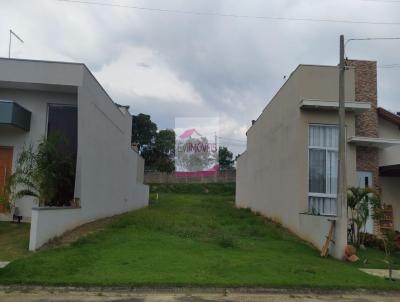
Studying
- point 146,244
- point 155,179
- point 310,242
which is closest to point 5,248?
point 146,244

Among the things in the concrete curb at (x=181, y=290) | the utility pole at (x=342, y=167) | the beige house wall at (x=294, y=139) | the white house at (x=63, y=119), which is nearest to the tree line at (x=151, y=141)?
the beige house wall at (x=294, y=139)

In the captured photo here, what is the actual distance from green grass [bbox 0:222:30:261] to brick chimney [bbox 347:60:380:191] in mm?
12923

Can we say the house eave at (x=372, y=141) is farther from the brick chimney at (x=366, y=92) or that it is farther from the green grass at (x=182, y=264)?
the green grass at (x=182, y=264)

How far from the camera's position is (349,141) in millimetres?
17844

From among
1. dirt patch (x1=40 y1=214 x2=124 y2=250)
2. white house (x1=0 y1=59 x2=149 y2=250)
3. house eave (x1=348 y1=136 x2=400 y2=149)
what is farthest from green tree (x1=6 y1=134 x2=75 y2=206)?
house eave (x1=348 y1=136 x2=400 y2=149)

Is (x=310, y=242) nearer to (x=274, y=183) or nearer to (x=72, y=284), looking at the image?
(x=274, y=183)

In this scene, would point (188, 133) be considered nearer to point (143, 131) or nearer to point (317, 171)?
point (143, 131)

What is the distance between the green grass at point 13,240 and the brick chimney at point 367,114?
12.9 meters

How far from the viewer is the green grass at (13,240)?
11.7 metres

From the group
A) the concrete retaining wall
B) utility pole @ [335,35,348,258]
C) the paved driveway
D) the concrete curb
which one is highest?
the concrete retaining wall

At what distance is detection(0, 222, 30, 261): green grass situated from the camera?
38.4ft

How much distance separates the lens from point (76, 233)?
48.4 feet

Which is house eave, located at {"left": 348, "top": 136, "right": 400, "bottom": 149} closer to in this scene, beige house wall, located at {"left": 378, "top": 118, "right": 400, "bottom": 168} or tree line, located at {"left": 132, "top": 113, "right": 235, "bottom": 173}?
beige house wall, located at {"left": 378, "top": 118, "right": 400, "bottom": 168}

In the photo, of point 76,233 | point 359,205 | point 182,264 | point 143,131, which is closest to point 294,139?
point 359,205
